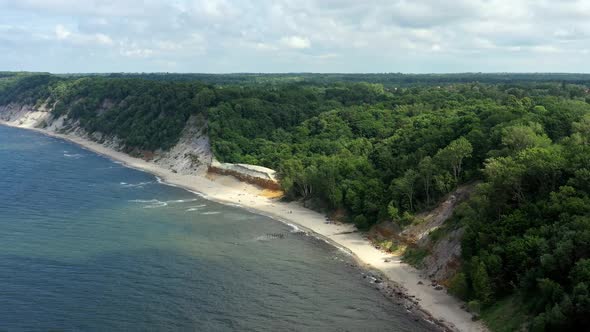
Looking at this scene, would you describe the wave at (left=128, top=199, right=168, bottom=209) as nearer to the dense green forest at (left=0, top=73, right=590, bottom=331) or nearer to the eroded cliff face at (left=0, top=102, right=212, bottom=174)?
the dense green forest at (left=0, top=73, right=590, bottom=331)

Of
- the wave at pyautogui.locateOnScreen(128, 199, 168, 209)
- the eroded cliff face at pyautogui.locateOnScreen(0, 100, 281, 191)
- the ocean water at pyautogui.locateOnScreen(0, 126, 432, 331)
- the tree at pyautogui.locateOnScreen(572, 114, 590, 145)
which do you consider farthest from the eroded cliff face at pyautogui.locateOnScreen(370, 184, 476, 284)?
the wave at pyautogui.locateOnScreen(128, 199, 168, 209)

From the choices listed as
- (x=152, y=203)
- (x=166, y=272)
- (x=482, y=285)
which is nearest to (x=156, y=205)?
(x=152, y=203)

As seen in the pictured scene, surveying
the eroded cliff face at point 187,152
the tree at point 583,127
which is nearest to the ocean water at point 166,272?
the eroded cliff face at point 187,152

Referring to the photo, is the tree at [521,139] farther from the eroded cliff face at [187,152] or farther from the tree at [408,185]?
the eroded cliff face at [187,152]

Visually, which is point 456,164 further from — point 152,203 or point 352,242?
point 152,203

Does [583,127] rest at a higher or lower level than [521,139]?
higher

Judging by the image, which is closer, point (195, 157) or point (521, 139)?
point (521, 139)

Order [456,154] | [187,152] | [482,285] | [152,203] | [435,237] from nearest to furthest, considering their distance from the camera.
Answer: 1. [482,285]
2. [435,237]
3. [456,154]
4. [152,203]
5. [187,152]
